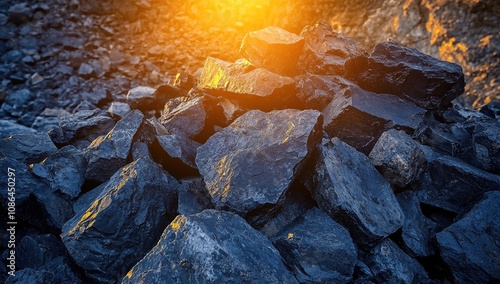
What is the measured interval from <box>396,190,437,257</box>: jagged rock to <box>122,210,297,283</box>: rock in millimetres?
1180

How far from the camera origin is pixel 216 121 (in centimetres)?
360

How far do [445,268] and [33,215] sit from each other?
11.0ft

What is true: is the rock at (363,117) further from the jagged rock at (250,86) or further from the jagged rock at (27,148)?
the jagged rock at (27,148)

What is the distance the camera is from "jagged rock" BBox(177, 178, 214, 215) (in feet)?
8.24

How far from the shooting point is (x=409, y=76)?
3158 mm

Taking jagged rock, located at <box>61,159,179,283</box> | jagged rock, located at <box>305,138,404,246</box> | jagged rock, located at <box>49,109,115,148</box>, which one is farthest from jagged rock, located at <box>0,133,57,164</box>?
jagged rock, located at <box>305,138,404,246</box>

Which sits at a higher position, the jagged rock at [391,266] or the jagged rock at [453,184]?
the jagged rock at [453,184]

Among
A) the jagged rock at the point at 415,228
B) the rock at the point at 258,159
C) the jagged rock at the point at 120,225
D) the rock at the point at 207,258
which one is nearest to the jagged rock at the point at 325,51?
the rock at the point at 258,159

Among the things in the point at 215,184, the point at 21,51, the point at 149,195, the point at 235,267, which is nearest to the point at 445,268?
the point at 235,267

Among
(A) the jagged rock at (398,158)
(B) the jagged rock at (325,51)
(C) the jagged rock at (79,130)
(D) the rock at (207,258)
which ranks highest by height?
(B) the jagged rock at (325,51)

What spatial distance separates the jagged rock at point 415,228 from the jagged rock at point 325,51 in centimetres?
159

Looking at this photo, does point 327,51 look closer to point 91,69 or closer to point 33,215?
point 33,215

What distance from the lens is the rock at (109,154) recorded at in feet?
9.12

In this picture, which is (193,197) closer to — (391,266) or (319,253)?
(319,253)
